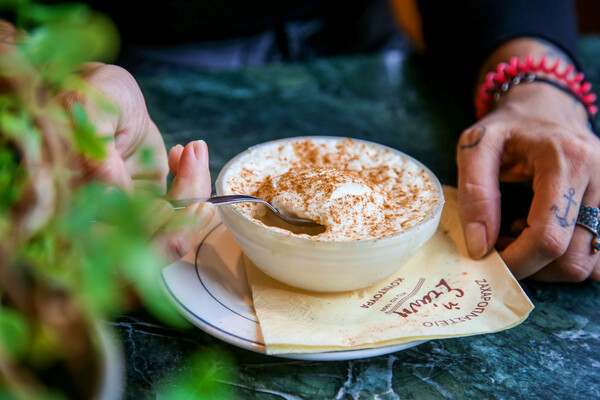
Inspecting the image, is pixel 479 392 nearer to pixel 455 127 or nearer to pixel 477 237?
pixel 477 237

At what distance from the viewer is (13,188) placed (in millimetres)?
431

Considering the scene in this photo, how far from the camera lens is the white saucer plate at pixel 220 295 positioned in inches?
30.3

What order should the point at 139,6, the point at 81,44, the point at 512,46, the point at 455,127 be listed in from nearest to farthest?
the point at 81,44
the point at 512,46
the point at 455,127
the point at 139,6

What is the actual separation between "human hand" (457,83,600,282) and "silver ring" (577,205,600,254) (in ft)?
0.03

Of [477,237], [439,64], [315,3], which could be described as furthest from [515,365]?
[315,3]

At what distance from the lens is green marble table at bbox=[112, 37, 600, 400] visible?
77cm

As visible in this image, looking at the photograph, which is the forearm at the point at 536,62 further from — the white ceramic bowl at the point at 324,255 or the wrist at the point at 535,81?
the white ceramic bowl at the point at 324,255

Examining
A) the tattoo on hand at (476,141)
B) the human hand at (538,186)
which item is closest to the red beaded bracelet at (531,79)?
the human hand at (538,186)

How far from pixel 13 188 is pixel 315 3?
1831 mm

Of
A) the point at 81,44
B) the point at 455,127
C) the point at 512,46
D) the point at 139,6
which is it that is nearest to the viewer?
the point at 81,44

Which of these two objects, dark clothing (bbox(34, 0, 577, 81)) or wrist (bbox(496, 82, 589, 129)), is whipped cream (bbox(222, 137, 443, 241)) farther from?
dark clothing (bbox(34, 0, 577, 81))

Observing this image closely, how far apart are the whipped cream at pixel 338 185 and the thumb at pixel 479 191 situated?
9 centimetres

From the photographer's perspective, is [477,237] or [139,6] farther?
[139,6]

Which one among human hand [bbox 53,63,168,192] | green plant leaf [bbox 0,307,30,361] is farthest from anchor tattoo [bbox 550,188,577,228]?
green plant leaf [bbox 0,307,30,361]
